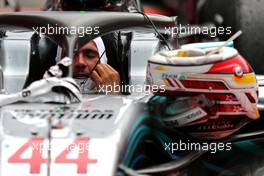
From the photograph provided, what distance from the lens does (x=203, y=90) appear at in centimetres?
225

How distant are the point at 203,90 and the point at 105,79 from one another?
0.47 meters

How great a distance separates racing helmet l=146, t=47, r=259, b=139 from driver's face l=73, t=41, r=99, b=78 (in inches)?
14.4

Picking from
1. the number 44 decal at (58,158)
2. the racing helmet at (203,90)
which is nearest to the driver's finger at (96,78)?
the racing helmet at (203,90)

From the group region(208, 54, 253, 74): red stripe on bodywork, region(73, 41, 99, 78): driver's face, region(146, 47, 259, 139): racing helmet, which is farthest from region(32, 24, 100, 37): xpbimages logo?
region(208, 54, 253, 74): red stripe on bodywork

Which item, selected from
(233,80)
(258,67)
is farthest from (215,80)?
(258,67)

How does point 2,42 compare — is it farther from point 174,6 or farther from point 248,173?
point 174,6

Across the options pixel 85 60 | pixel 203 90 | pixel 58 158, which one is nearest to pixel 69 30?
pixel 85 60

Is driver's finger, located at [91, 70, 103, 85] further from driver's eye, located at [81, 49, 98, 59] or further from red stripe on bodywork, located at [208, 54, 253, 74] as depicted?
red stripe on bodywork, located at [208, 54, 253, 74]

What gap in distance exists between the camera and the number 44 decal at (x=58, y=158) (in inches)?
76.6

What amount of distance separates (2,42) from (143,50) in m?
0.60

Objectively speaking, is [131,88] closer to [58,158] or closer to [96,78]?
[96,78]

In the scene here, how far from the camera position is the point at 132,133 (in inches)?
82.6

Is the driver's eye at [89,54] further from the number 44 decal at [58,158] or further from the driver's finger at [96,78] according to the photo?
the number 44 decal at [58,158]

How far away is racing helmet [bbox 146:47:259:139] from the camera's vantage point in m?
2.23
